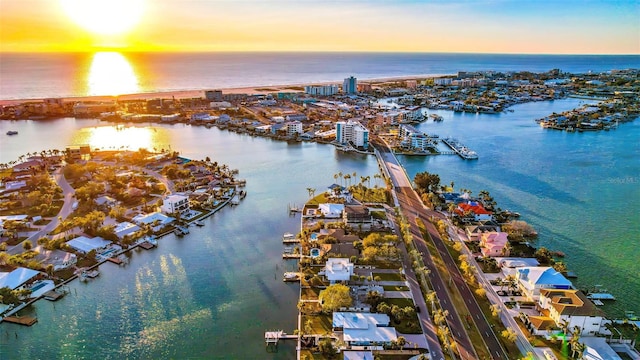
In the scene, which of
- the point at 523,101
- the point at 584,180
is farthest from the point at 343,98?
the point at 584,180

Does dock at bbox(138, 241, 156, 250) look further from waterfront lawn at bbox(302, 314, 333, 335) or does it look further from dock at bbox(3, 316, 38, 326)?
waterfront lawn at bbox(302, 314, 333, 335)

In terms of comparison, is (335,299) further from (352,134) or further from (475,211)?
(352,134)

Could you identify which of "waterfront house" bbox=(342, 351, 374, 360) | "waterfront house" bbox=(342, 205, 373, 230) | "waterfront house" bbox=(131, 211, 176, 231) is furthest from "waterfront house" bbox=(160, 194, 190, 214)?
"waterfront house" bbox=(342, 351, 374, 360)

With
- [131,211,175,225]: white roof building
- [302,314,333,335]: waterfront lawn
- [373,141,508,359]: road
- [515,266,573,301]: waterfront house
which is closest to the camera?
[373,141,508,359]: road

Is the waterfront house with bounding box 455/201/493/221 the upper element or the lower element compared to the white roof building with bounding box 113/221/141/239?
upper

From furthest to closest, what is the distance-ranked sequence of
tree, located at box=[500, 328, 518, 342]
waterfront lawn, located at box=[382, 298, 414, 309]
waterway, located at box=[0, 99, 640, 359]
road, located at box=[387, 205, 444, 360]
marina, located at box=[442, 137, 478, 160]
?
marina, located at box=[442, 137, 478, 160] → waterfront lawn, located at box=[382, 298, 414, 309] → waterway, located at box=[0, 99, 640, 359] → tree, located at box=[500, 328, 518, 342] → road, located at box=[387, 205, 444, 360]

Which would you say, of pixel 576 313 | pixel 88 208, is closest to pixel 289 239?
pixel 88 208

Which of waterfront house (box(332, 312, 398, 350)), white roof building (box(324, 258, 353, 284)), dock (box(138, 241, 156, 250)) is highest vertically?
white roof building (box(324, 258, 353, 284))

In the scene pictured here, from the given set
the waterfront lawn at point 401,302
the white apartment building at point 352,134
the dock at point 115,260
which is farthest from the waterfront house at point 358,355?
the white apartment building at point 352,134
